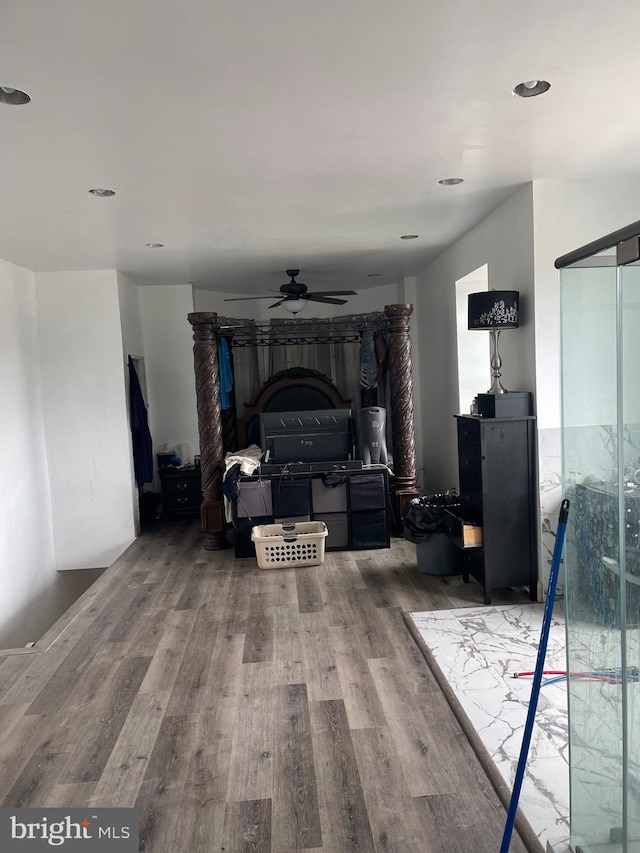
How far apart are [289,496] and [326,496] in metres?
0.31

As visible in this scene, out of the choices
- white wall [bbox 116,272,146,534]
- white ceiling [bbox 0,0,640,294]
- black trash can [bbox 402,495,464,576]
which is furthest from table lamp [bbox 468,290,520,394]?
white wall [bbox 116,272,146,534]

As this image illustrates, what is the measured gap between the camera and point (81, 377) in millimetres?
6160

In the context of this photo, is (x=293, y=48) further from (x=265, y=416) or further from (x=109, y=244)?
(x=265, y=416)

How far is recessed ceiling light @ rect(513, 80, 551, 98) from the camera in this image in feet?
8.23

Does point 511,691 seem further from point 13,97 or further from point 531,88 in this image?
point 13,97

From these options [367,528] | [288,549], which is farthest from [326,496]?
[288,549]

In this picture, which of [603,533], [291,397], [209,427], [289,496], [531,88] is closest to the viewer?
[603,533]

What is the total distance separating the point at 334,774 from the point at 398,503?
12.0 feet

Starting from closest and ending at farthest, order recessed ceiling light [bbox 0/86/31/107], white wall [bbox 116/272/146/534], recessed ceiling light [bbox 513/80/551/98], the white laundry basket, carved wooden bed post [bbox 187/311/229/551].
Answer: recessed ceiling light [bbox 0/86/31/107] < recessed ceiling light [bbox 513/80/551/98] < the white laundry basket < carved wooden bed post [bbox 187/311/229/551] < white wall [bbox 116/272/146/534]

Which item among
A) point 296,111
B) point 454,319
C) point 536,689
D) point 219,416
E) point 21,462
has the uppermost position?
point 296,111

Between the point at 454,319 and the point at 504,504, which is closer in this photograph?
the point at 504,504

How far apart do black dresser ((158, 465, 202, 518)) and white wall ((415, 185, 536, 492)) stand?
2.56 meters

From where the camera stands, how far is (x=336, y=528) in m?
5.61

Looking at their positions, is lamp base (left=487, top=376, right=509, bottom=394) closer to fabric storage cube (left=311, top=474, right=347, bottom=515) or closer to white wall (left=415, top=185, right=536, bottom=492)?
white wall (left=415, top=185, right=536, bottom=492)
